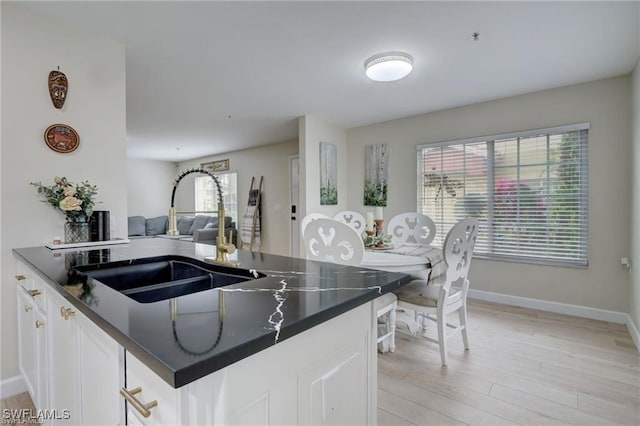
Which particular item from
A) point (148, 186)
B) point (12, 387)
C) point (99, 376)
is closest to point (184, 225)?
point (148, 186)

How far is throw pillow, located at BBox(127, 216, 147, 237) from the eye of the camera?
6820mm

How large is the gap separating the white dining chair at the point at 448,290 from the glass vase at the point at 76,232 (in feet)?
7.36

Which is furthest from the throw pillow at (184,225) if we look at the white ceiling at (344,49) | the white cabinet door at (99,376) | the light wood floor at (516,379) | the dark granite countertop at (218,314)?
the white cabinet door at (99,376)

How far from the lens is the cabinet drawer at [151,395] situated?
622 mm

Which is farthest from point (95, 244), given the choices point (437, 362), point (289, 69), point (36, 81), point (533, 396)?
point (533, 396)

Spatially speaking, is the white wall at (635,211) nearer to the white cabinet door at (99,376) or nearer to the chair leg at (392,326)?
the chair leg at (392,326)

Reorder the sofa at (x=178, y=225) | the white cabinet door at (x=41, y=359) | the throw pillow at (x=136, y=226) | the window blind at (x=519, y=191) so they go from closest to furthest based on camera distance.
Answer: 1. the white cabinet door at (x=41, y=359)
2. the window blind at (x=519, y=191)
3. the sofa at (x=178, y=225)
4. the throw pillow at (x=136, y=226)

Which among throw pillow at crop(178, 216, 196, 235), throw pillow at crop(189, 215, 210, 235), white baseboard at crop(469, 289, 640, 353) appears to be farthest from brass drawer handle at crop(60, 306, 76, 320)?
throw pillow at crop(178, 216, 196, 235)

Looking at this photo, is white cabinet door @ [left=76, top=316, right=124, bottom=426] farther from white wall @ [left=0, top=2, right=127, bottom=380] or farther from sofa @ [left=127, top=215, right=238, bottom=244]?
sofa @ [left=127, top=215, right=238, bottom=244]

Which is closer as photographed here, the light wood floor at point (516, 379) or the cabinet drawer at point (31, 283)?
the cabinet drawer at point (31, 283)

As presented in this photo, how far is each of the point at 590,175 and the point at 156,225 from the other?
768 centimetres

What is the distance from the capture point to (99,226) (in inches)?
85.5

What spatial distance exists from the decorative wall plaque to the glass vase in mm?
501

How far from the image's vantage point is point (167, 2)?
1937 mm
